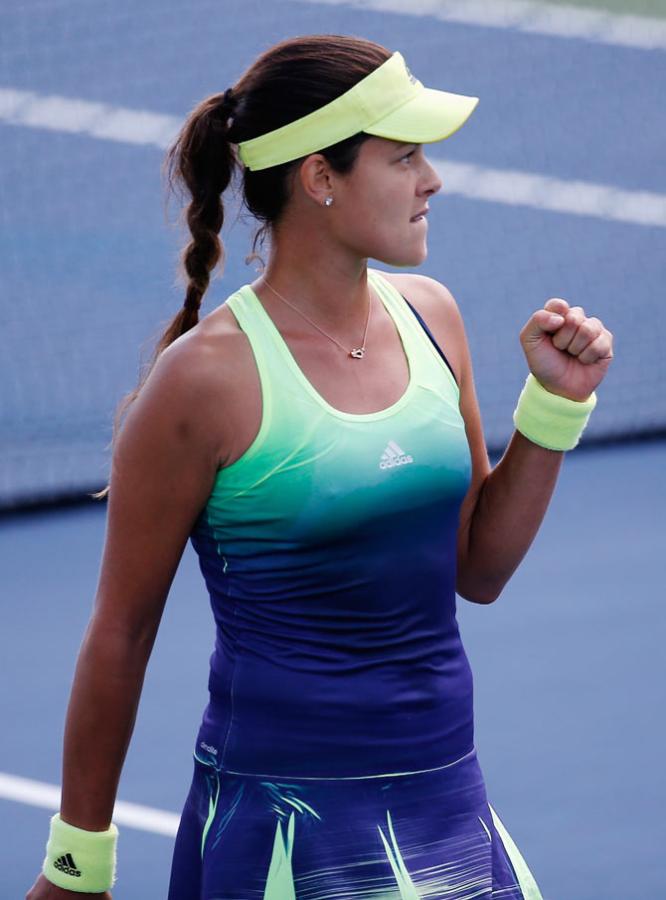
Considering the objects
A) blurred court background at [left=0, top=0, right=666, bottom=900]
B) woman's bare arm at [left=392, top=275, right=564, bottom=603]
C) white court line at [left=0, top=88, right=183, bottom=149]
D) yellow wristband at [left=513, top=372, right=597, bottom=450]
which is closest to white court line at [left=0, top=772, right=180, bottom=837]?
blurred court background at [left=0, top=0, right=666, bottom=900]

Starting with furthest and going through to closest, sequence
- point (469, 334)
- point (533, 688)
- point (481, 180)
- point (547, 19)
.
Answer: point (547, 19) → point (481, 180) → point (469, 334) → point (533, 688)

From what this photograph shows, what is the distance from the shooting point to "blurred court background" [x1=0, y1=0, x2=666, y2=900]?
516 centimetres

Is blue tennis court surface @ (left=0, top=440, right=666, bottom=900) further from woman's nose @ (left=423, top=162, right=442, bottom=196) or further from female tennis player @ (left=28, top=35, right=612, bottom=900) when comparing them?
woman's nose @ (left=423, top=162, right=442, bottom=196)

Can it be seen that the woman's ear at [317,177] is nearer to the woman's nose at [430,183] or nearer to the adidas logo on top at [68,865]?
the woman's nose at [430,183]

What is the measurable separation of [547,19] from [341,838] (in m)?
10.4

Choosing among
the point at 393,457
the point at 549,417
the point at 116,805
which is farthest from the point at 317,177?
the point at 116,805

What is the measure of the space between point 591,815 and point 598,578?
2.19 metres

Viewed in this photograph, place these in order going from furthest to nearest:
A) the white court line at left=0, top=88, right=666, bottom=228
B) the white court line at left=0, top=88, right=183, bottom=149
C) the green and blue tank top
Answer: the white court line at left=0, top=88, right=666, bottom=228
the white court line at left=0, top=88, right=183, bottom=149
the green and blue tank top

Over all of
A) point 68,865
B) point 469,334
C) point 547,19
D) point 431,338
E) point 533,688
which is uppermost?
point 547,19

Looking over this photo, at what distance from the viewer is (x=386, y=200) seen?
92.9 inches

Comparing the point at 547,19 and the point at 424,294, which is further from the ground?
the point at 547,19

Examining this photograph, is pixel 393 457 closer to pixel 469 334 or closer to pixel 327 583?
pixel 327 583

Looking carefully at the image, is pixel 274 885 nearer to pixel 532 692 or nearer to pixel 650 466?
pixel 532 692

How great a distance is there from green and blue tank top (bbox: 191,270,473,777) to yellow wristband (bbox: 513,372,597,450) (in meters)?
0.25
